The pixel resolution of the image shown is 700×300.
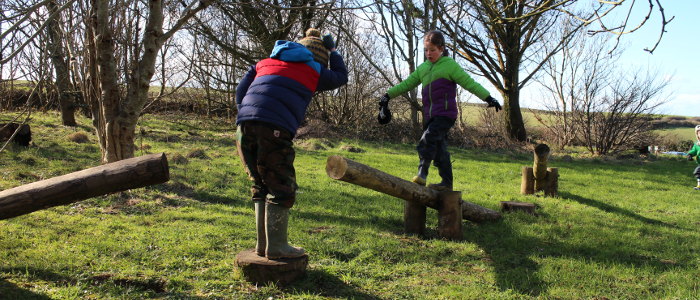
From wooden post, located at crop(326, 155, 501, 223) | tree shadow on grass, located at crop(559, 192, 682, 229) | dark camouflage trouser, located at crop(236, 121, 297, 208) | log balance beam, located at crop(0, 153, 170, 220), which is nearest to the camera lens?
log balance beam, located at crop(0, 153, 170, 220)

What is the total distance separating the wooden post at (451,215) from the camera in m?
5.58

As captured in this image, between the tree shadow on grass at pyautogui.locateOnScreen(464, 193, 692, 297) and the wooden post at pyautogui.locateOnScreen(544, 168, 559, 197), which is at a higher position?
the wooden post at pyautogui.locateOnScreen(544, 168, 559, 197)

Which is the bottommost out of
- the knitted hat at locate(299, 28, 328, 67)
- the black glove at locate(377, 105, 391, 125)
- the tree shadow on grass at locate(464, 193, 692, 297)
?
the tree shadow on grass at locate(464, 193, 692, 297)

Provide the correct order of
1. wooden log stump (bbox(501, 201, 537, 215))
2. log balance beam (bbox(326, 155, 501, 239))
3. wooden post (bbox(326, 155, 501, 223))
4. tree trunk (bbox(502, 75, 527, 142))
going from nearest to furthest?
wooden post (bbox(326, 155, 501, 223)) < log balance beam (bbox(326, 155, 501, 239)) < wooden log stump (bbox(501, 201, 537, 215)) < tree trunk (bbox(502, 75, 527, 142))

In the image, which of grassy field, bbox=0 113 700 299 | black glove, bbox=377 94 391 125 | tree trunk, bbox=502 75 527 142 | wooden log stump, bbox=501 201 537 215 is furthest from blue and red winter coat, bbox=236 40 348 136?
tree trunk, bbox=502 75 527 142

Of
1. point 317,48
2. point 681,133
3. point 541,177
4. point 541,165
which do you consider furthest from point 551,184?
point 681,133

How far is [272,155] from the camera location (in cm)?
379

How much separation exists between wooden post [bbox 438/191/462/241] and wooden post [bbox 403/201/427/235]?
246 mm

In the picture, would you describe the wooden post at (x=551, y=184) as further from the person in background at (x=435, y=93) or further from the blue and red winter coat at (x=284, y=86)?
the blue and red winter coat at (x=284, y=86)

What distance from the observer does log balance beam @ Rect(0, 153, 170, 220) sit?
134 inches

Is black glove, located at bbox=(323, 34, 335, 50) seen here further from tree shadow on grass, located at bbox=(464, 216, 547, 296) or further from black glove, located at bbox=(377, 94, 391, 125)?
tree shadow on grass, located at bbox=(464, 216, 547, 296)

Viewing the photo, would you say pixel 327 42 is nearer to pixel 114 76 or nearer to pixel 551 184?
pixel 114 76

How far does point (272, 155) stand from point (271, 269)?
86 centimetres

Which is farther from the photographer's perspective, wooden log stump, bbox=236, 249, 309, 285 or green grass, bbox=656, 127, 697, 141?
green grass, bbox=656, 127, 697, 141
